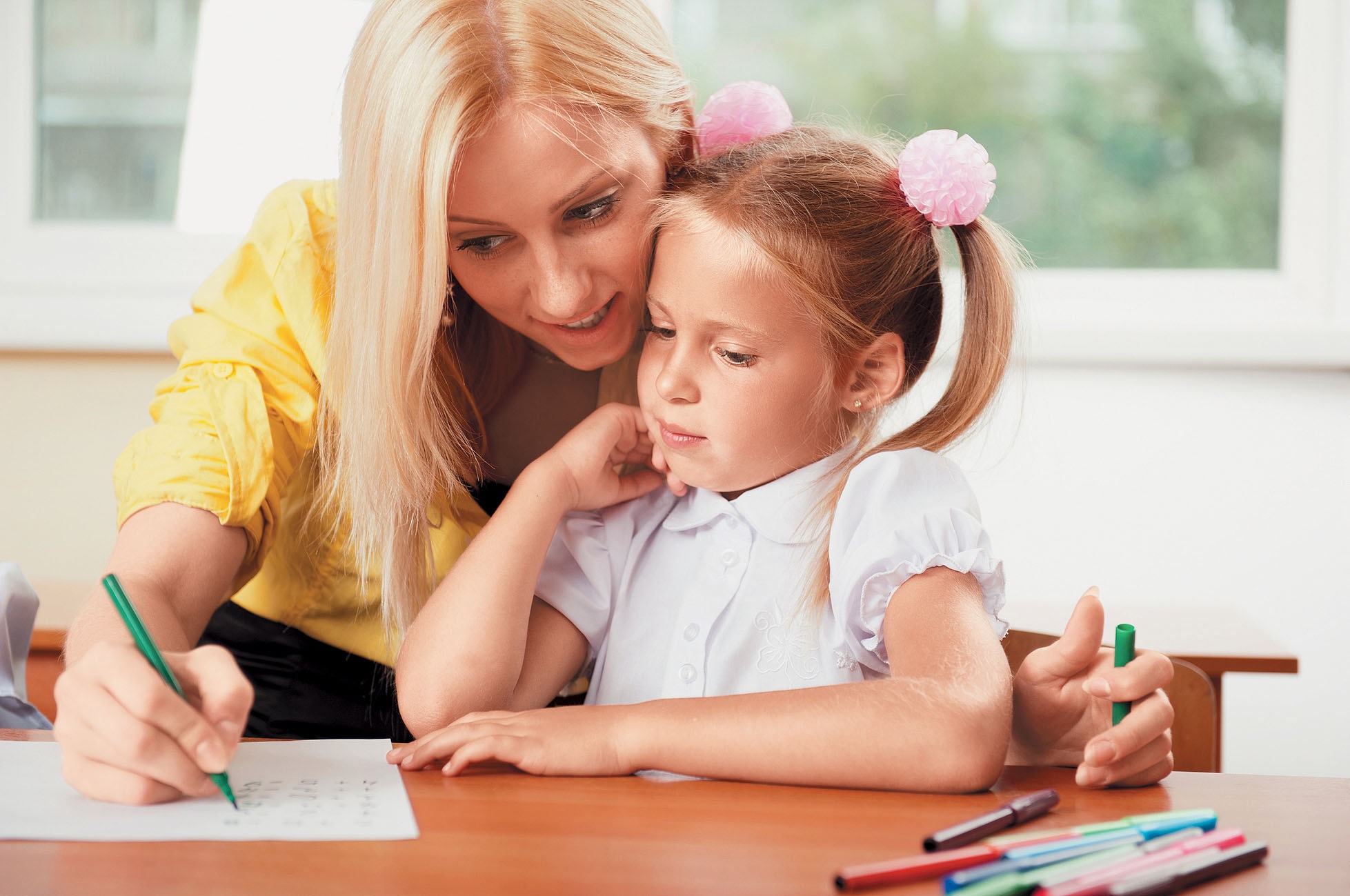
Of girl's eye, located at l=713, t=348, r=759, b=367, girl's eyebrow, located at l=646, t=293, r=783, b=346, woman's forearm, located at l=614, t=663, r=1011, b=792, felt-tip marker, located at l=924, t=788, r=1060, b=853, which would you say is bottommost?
felt-tip marker, located at l=924, t=788, r=1060, b=853

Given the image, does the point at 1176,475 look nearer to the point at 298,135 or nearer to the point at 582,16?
the point at 582,16

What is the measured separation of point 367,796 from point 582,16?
26.6 inches

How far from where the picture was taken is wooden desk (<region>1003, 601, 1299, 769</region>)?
1.44 m

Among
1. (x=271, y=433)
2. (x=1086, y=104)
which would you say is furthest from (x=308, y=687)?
(x=1086, y=104)

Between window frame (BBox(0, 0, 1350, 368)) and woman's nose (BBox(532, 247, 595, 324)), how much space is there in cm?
120

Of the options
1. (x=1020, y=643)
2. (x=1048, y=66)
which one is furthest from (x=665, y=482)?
(x=1048, y=66)

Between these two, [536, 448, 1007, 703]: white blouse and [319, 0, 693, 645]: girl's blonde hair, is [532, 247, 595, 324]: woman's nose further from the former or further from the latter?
[536, 448, 1007, 703]: white blouse

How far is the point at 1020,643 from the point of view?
3.48ft

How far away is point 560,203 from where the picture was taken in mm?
994

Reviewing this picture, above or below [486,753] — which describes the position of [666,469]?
above

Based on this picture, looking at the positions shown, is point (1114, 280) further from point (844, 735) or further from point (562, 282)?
point (844, 735)

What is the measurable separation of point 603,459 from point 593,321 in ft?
0.42

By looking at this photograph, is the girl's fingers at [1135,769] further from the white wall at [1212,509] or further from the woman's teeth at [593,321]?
the white wall at [1212,509]

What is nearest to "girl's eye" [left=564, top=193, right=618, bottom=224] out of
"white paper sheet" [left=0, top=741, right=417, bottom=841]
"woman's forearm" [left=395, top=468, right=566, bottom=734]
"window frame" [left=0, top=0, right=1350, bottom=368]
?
"woman's forearm" [left=395, top=468, right=566, bottom=734]
